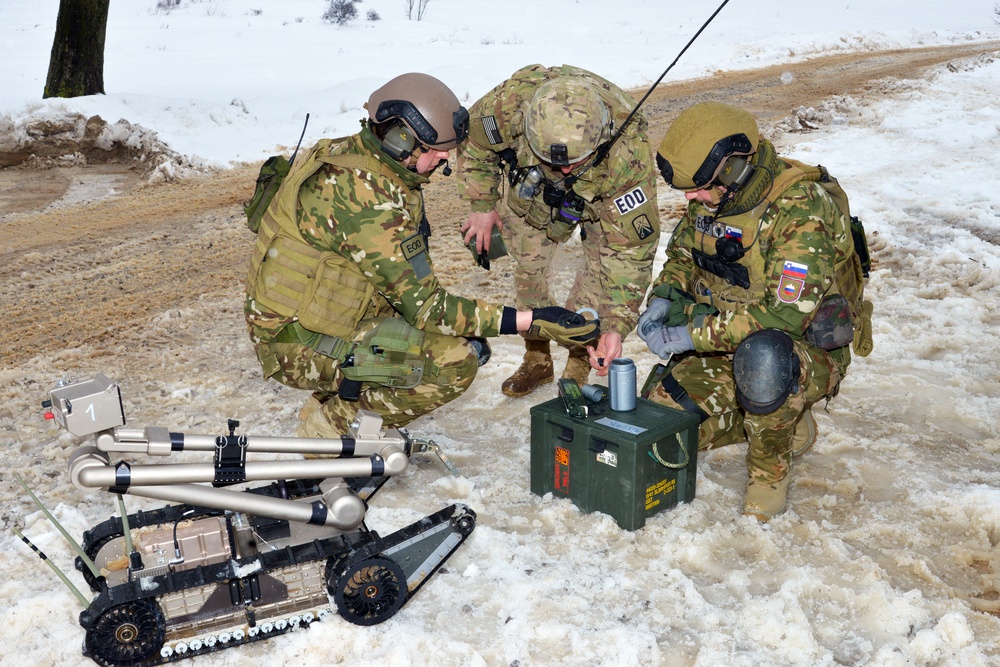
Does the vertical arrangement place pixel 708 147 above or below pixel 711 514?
above

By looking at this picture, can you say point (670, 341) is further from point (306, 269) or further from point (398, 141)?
point (306, 269)

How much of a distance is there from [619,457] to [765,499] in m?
0.86

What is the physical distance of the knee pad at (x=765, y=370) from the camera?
447cm

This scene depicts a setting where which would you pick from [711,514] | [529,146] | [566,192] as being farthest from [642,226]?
[711,514]

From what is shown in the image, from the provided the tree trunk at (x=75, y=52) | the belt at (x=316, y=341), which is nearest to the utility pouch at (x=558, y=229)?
the belt at (x=316, y=341)

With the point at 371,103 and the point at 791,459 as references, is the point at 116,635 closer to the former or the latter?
the point at 371,103

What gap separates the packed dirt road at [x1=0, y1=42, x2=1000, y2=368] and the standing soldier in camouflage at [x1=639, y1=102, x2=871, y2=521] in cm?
299

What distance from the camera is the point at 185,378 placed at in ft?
20.9

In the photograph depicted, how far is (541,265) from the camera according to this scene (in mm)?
6328

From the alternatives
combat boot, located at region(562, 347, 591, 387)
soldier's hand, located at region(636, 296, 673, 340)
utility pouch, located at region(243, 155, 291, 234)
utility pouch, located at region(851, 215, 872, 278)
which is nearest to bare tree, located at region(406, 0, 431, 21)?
combat boot, located at region(562, 347, 591, 387)

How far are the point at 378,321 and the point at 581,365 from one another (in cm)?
168

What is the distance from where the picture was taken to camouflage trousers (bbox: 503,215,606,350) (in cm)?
586

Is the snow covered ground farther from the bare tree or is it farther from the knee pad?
the bare tree

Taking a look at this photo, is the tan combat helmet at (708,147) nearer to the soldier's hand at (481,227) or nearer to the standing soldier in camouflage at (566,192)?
the standing soldier in camouflage at (566,192)
